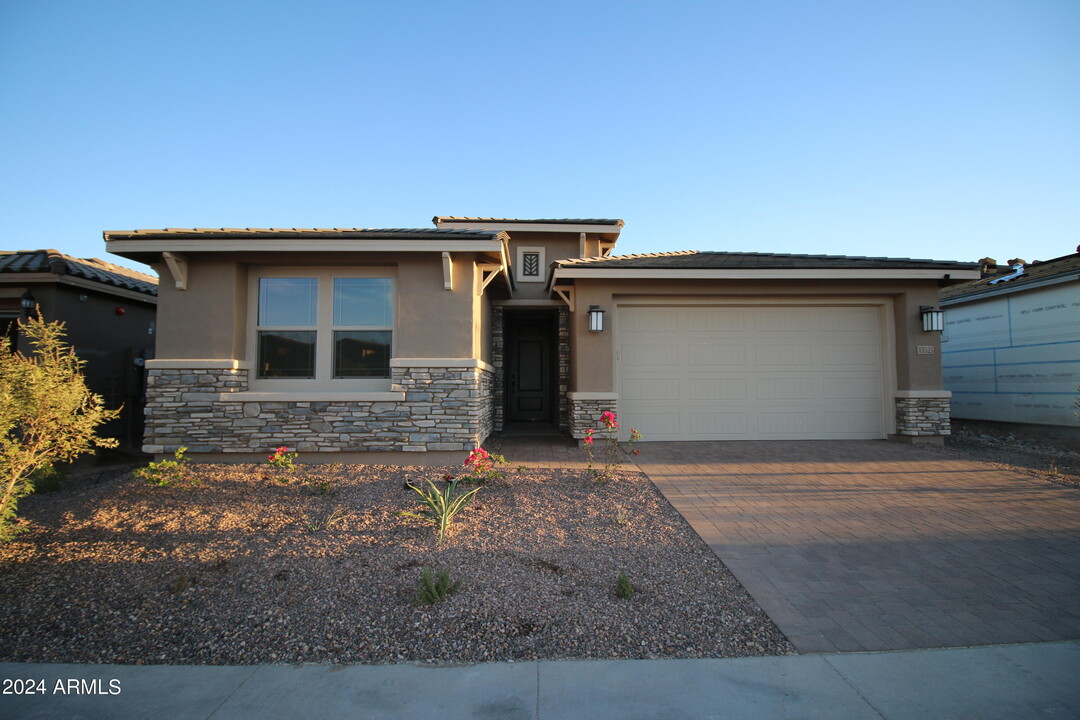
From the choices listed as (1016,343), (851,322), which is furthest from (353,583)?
(1016,343)

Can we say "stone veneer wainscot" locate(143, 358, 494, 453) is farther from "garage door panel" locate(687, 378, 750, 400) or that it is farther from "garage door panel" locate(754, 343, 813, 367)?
"garage door panel" locate(754, 343, 813, 367)

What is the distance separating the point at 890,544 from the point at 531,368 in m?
9.05

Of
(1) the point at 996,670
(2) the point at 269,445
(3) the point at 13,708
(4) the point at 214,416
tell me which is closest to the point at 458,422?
(2) the point at 269,445

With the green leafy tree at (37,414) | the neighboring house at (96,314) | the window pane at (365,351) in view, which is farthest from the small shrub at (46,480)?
the window pane at (365,351)

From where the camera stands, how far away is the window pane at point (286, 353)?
732 cm

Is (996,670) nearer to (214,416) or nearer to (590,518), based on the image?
(590,518)

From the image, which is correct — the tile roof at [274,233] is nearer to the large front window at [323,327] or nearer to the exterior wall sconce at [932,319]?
the large front window at [323,327]

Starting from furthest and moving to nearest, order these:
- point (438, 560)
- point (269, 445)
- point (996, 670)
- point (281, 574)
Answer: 1. point (269, 445)
2. point (438, 560)
3. point (281, 574)
4. point (996, 670)

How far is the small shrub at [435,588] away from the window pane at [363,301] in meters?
4.71

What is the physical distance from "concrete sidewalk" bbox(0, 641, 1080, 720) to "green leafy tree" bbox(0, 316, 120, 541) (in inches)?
81.9

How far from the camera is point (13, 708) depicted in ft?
7.66

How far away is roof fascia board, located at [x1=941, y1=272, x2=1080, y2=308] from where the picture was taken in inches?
352

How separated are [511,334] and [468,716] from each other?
410 inches

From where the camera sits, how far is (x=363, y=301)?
7.40 m
